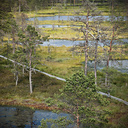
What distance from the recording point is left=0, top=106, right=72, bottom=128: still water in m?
24.0

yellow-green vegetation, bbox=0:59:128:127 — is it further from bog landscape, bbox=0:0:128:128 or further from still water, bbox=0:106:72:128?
still water, bbox=0:106:72:128

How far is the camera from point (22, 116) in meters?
26.4

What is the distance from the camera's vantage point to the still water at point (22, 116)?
2402cm

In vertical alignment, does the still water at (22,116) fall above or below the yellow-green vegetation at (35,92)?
below

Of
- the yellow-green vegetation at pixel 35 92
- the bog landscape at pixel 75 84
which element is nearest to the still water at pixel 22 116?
the bog landscape at pixel 75 84

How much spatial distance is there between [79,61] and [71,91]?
43.2 meters

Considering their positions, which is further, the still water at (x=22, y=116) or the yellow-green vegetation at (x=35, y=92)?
the yellow-green vegetation at (x=35, y=92)

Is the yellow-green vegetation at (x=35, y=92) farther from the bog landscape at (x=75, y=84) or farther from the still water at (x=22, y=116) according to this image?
the still water at (x=22, y=116)

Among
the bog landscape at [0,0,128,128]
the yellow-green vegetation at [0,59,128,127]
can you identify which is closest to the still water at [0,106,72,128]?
the bog landscape at [0,0,128,128]

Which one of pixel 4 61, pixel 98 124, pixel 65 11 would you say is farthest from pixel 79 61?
pixel 65 11

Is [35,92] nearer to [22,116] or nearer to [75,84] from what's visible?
[22,116]

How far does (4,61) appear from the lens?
171 ft

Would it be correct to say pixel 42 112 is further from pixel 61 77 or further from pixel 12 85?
pixel 61 77

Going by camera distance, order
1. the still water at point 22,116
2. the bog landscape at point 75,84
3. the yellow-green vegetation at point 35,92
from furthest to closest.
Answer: the yellow-green vegetation at point 35,92
the still water at point 22,116
the bog landscape at point 75,84
